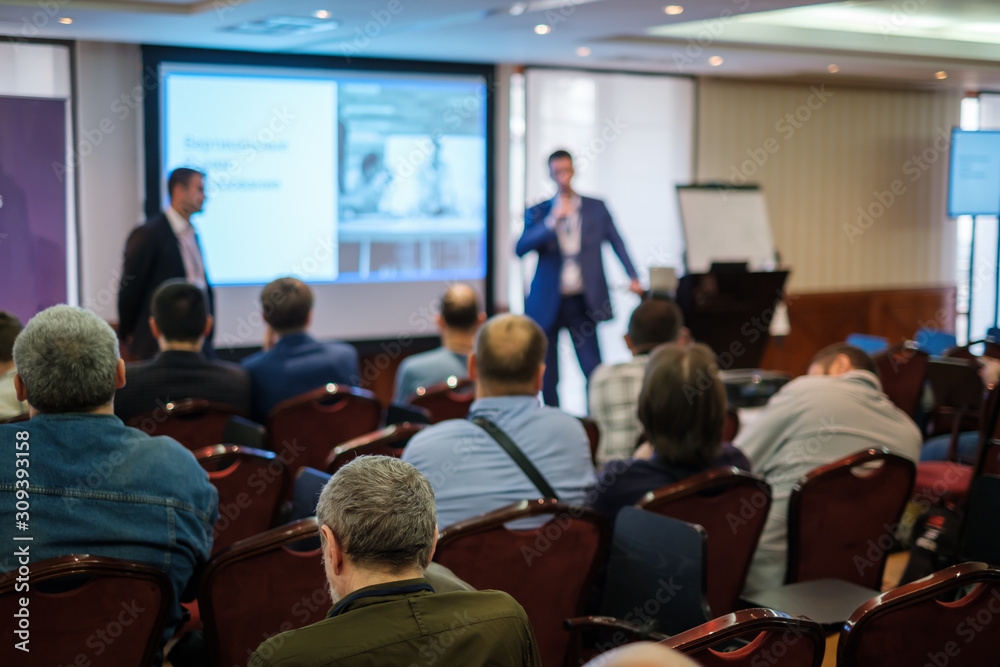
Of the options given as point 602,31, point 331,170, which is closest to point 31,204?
point 331,170

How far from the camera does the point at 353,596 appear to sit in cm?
146

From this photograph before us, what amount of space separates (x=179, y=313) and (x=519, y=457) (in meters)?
1.81

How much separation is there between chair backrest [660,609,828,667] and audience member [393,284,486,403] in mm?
2856

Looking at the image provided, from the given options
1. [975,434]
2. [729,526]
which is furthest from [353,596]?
[975,434]

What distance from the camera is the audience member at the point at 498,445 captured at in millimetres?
2547

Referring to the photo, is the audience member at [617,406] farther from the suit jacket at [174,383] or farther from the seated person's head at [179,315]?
the seated person's head at [179,315]

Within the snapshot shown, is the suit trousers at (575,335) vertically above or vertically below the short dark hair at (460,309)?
below

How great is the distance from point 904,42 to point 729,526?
6.26 m

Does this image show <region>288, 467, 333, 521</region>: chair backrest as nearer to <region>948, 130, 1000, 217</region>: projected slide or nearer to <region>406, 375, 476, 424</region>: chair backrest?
<region>406, 375, 476, 424</region>: chair backrest

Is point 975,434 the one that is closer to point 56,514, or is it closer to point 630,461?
point 630,461

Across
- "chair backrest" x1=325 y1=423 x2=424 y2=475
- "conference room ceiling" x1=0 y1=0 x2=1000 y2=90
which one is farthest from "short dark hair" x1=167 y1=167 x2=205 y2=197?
"chair backrest" x1=325 y1=423 x2=424 y2=475

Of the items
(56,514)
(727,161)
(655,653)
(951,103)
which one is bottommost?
(56,514)

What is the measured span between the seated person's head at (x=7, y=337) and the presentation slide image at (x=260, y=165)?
3.14 m

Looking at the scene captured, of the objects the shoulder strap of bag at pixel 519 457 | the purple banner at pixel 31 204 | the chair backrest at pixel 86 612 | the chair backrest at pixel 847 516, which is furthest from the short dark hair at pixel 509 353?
the purple banner at pixel 31 204
